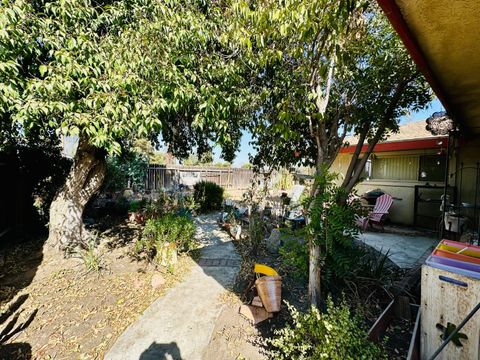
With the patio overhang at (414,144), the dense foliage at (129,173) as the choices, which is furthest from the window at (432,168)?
the dense foliage at (129,173)

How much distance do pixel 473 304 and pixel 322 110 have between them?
2038 mm

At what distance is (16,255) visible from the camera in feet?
14.7

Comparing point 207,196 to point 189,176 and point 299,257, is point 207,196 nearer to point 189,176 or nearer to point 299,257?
point 189,176

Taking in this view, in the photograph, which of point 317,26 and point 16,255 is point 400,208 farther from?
point 16,255

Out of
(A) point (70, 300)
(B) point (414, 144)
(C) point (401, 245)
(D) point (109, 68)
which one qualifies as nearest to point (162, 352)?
(A) point (70, 300)

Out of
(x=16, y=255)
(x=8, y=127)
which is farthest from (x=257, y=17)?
(x=16, y=255)

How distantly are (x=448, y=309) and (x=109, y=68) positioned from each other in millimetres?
4105

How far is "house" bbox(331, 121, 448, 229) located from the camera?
632cm

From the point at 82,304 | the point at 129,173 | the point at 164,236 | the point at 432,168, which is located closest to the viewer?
the point at 82,304

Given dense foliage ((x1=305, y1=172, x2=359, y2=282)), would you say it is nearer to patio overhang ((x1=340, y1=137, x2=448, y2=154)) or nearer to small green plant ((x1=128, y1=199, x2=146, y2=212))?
patio overhang ((x1=340, y1=137, x2=448, y2=154))

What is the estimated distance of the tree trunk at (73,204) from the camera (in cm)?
466

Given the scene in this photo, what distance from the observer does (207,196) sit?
9.19 metres

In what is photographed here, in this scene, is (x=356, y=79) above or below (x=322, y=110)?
above

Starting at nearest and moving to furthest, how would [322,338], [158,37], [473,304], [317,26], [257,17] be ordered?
[473,304], [322,338], [317,26], [257,17], [158,37]
